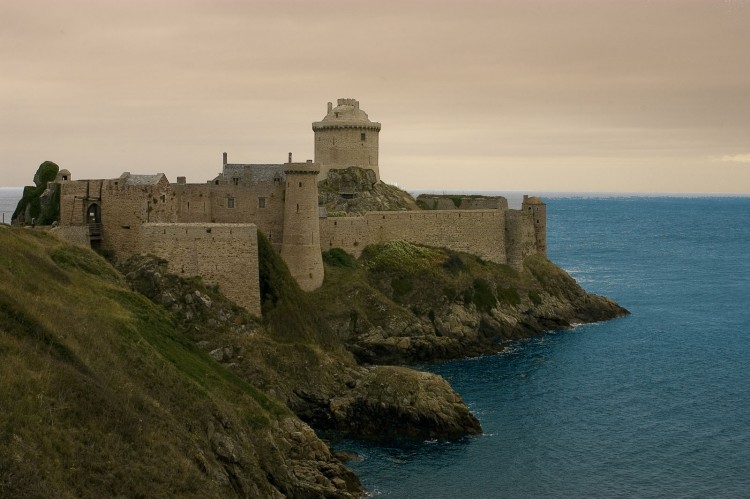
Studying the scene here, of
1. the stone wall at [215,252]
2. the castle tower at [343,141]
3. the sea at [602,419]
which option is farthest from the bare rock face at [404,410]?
the castle tower at [343,141]

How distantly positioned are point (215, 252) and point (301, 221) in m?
9.53

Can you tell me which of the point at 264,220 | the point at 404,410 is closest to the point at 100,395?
the point at 404,410

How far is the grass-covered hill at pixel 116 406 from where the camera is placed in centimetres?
2798

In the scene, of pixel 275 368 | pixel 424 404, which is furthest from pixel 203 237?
pixel 424 404

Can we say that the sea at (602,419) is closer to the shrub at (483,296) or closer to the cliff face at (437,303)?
the cliff face at (437,303)

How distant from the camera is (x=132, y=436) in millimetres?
31250

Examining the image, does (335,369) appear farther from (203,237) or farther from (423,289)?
(423,289)

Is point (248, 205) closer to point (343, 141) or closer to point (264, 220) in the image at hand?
point (264, 220)

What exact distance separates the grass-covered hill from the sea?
651 cm

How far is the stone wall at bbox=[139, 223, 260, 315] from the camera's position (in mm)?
56312

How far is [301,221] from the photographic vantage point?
6556cm

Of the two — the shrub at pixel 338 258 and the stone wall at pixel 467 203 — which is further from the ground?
the stone wall at pixel 467 203

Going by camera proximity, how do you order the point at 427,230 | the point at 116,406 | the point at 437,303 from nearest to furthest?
the point at 116,406 → the point at 437,303 → the point at 427,230

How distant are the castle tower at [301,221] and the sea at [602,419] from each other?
11.9m
